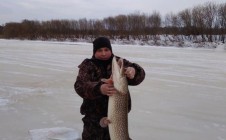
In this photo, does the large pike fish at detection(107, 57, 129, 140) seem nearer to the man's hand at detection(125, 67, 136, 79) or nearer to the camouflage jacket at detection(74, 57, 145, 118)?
the man's hand at detection(125, 67, 136, 79)

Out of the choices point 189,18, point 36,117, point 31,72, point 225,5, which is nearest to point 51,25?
point 189,18

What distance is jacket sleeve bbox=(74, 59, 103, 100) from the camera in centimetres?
219

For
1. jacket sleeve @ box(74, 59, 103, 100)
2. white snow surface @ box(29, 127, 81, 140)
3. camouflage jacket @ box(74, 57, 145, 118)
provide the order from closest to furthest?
1. jacket sleeve @ box(74, 59, 103, 100)
2. camouflage jacket @ box(74, 57, 145, 118)
3. white snow surface @ box(29, 127, 81, 140)

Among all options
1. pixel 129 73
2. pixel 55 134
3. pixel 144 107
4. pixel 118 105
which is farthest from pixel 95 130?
pixel 144 107

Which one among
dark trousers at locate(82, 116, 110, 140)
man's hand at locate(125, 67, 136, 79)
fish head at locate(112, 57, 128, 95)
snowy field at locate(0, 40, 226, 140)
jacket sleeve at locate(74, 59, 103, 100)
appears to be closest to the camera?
fish head at locate(112, 57, 128, 95)

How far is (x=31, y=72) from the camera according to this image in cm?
1170

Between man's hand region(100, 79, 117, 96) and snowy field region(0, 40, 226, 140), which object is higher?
man's hand region(100, 79, 117, 96)

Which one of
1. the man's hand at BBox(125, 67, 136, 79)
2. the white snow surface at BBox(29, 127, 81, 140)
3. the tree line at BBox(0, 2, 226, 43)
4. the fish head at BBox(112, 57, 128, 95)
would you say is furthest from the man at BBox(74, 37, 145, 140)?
the tree line at BBox(0, 2, 226, 43)

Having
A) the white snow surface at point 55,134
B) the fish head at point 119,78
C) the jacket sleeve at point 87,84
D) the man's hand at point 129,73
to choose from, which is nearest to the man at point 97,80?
the jacket sleeve at point 87,84

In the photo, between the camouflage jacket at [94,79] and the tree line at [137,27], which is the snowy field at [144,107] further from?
the tree line at [137,27]

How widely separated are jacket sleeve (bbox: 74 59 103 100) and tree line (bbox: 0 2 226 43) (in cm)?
4055

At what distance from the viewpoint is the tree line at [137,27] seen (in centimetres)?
4522

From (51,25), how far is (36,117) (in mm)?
62717

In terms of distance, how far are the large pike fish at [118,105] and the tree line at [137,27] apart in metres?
40.8
